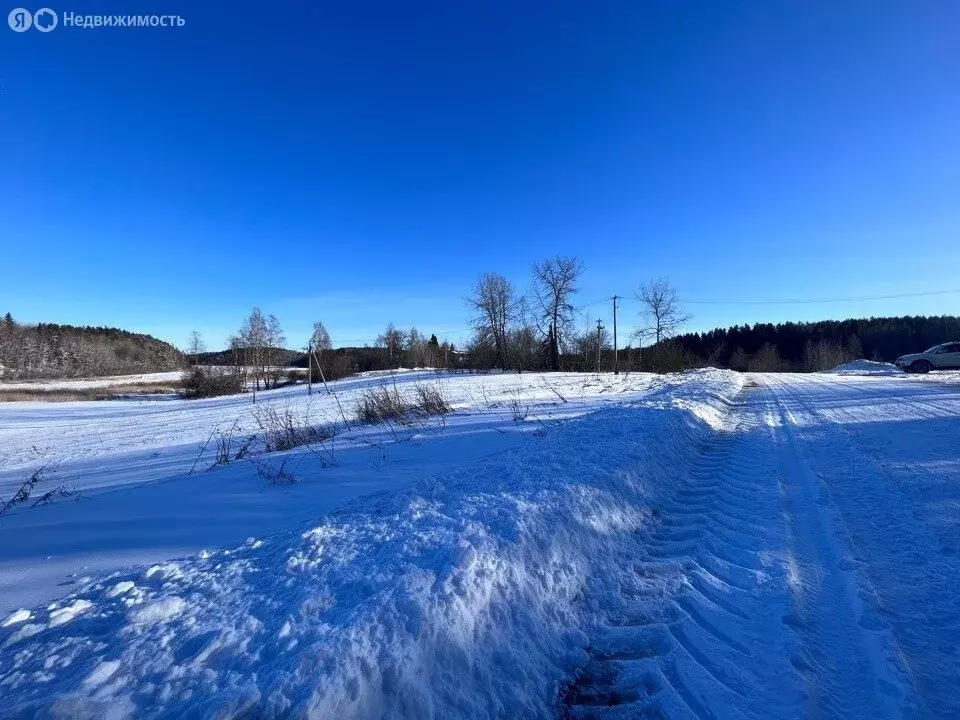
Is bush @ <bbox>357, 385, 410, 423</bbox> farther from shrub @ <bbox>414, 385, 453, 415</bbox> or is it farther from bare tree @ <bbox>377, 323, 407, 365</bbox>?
bare tree @ <bbox>377, 323, 407, 365</bbox>

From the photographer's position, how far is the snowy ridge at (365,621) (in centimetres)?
185

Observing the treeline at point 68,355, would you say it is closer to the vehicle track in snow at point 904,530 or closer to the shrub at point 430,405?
the shrub at point 430,405

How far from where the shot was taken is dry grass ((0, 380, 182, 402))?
38.2 m

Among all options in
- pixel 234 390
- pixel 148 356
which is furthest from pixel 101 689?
pixel 148 356

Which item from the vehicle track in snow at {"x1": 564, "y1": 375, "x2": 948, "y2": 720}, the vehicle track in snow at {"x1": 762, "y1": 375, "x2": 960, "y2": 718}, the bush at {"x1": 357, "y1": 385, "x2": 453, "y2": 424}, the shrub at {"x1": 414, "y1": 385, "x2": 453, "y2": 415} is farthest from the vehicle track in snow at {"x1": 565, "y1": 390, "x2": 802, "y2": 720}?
the shrub at {"x1": 414, "y1": 385, "x2": 453, "y2": 415}

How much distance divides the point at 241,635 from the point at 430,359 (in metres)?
74.3

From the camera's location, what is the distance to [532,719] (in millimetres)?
2020

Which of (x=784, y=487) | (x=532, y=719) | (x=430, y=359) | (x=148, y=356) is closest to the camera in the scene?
(x=532, y=719)

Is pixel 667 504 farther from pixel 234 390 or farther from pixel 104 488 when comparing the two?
pixel 234 390

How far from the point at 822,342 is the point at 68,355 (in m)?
136

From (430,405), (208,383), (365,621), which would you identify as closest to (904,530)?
(365,621)

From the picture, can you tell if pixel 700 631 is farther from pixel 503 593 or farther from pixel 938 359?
pixel 938 359

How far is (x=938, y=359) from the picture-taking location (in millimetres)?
25234

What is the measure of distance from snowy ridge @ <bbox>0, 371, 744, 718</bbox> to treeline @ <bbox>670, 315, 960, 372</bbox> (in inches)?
2446
